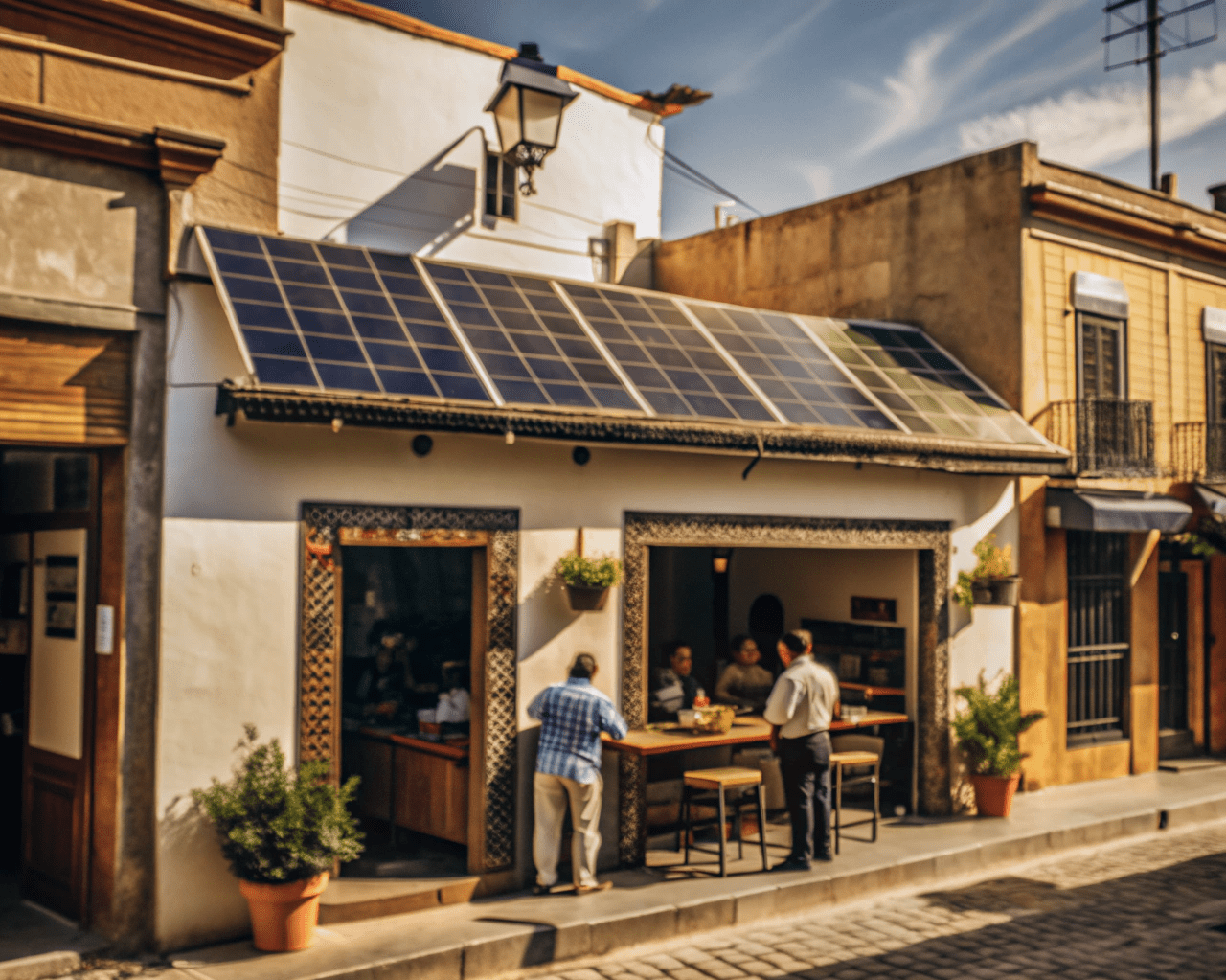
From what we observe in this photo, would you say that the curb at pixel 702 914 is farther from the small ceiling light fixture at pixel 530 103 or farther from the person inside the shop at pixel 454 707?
the small ceiling light fixture at pixel 530 103

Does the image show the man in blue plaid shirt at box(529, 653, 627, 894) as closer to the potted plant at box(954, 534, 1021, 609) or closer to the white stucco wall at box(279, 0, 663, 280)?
the potted plant at box(954, 534, 1021, 609)

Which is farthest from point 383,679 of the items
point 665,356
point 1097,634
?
point 1097,634

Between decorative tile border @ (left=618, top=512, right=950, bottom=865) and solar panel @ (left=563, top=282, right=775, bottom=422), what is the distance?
3.15ft

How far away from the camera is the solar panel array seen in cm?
784

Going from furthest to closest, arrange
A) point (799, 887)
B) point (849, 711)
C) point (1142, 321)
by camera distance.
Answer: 1. point (1142, 321)
2. point (849, 711)
3. point (799, 887)

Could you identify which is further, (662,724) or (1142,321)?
(1142,321)

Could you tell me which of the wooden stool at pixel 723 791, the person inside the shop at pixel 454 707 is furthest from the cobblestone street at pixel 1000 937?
the person inside the shop at pixel 454 707

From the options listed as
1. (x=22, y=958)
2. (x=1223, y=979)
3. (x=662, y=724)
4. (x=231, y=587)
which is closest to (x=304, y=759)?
(x=231, y=587)

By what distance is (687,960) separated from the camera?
757 centimetres

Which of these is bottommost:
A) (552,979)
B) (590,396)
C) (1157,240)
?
(552,979)

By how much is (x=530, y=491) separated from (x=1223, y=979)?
5710 millimetres

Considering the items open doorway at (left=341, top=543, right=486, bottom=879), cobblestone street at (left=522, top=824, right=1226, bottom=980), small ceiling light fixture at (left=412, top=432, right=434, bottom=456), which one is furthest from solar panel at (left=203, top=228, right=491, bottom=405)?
cobblestone street at (left=522, top=824, right=1226, bottom=980)

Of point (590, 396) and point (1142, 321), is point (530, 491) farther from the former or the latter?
point (1142, 321)

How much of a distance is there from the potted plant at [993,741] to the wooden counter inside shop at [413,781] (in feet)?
17.2
